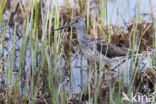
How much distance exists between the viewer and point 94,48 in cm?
530

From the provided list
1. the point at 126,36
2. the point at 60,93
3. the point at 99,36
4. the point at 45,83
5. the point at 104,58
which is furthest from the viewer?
the point at 126,36

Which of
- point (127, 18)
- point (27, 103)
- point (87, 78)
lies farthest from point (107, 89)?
point (127, 18)

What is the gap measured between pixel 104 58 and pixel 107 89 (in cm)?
91

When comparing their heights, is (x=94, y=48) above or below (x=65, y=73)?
above

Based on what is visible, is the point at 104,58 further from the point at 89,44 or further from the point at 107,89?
the point at 107,89

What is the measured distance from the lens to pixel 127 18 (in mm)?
7266

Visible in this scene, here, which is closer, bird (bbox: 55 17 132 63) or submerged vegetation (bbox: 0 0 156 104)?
submerged vegetation (bbox: 0 0 156 104)

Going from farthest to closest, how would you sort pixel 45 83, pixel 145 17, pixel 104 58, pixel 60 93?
pixel 145 17, pixel 104 58, pixel 45 83, pixel 60 93

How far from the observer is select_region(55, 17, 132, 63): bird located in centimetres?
545

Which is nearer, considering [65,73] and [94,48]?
[65,73]

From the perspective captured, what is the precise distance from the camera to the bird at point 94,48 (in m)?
5.45

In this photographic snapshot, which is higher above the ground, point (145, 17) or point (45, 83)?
point (145, 17)

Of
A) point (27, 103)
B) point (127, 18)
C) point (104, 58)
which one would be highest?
point (127, 18)

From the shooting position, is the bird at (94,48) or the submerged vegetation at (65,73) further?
the bird at (94,48)
